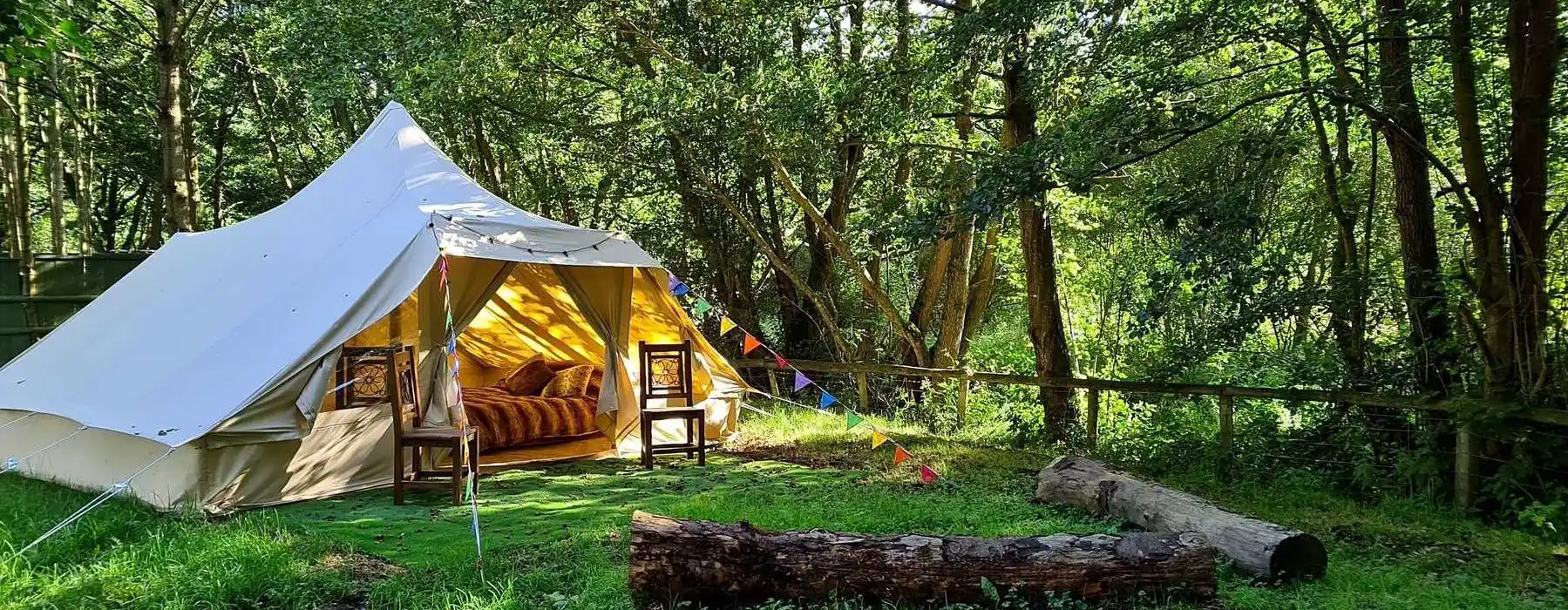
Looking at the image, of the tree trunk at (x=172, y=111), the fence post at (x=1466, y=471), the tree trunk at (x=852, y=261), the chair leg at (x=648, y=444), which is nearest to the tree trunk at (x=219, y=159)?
the tree trunk at (x=172, y=111)

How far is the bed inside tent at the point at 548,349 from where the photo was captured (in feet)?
19.8

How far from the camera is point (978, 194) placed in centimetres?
493

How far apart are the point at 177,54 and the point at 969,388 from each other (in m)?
7.72

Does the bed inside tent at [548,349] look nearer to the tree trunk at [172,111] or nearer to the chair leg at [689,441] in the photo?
the chair leg at [689,441]

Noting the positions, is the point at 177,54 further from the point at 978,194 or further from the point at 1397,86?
the point at 1397,86

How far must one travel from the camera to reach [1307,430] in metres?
5.54

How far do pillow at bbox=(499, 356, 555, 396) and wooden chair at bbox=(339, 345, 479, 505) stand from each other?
1.67m

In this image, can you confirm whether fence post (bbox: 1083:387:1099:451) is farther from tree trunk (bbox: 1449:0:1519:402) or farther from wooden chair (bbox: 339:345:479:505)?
wooden chair (bbox: 339:345:479:505)

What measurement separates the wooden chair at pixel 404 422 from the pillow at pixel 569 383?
1626 millimetres

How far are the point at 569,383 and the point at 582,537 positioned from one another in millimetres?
3331

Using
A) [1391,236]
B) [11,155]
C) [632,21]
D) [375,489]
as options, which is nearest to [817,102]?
[632,21]

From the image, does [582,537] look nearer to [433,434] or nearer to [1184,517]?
[433,434]

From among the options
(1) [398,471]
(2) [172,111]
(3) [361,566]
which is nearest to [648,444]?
(1) [398,471]

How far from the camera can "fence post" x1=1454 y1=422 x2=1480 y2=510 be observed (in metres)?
4.52
